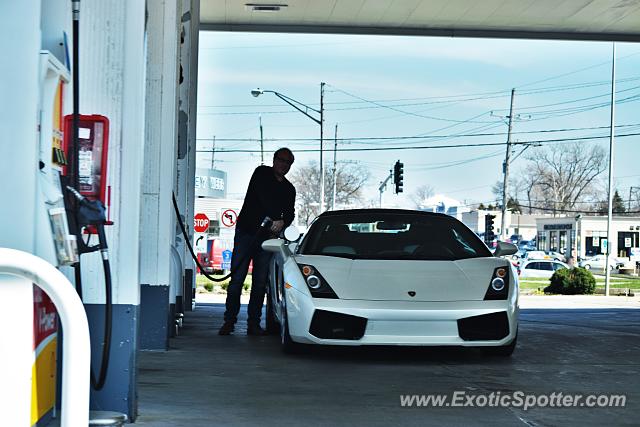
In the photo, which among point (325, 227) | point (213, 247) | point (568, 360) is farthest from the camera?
point (213, 247)

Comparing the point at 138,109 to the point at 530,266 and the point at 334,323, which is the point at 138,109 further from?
the point at 530,266

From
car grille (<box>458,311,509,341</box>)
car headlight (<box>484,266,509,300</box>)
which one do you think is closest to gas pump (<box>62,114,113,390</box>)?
car grille (<box>458,311,509,341</box>)

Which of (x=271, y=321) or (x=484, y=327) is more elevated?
(x=484, y=327)

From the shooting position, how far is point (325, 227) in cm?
869

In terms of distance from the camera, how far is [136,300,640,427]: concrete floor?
540cm

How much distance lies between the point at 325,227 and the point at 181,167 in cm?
268

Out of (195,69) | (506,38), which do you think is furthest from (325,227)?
(506,38)

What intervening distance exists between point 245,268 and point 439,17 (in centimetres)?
823

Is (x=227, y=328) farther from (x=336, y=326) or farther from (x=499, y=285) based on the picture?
(x=499, y=285)

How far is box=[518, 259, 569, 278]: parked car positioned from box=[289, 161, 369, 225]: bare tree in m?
34.8

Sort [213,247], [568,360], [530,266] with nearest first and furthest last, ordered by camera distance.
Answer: [568,360] < [213,247] < [530,266]

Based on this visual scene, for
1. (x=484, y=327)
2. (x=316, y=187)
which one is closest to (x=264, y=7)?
(x=484, y=327)

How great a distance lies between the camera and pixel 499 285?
7.77 meters

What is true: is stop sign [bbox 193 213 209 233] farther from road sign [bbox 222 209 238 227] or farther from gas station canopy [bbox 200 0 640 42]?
gas station canopy [bbox 200 0 640 42]
